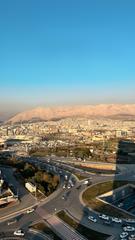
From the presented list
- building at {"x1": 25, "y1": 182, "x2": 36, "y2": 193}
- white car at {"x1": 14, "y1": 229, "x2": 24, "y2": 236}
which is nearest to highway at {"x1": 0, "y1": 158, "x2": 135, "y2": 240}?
building at {"x1": 25, "y1": 182, "x2": 36, "y2": 193}

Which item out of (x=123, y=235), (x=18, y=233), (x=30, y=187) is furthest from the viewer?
(x=30, y=187)

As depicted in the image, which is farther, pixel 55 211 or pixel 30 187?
pixel 30 187

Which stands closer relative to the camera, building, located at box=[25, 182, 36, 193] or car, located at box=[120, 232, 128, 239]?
car, located at box=[120, 232, 128, 239]

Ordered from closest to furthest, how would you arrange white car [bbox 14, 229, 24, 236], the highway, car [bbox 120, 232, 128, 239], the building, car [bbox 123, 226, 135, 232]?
car [bbox 120, 232, 128, 239], white car [bbox 14, 229, 24, 236], car [bbox 123, 226, 135, 232], the highway, the building

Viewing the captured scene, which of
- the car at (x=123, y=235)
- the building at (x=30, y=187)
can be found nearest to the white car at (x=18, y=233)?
the car at (x=123, y=235)

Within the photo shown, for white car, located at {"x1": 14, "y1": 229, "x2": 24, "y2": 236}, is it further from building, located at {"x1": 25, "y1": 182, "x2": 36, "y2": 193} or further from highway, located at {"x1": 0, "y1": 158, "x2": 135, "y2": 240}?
building, located at {"x1": 25, "y1": 182, "x2": 36, "y2": 193}

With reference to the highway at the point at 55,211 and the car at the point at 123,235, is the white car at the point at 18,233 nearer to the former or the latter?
the highway at the point at 55,211

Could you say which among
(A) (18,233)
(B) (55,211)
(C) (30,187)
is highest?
(C) (30,187)

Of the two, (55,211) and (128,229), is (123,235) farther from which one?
(55,211)

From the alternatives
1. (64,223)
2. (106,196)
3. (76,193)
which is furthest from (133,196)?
(64,223)

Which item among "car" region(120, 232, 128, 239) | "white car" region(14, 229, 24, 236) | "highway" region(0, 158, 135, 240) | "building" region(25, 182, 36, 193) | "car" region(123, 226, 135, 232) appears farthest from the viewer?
"building" region(25, 182, 36, 193)

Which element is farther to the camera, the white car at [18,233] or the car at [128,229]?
the car at [128,229]

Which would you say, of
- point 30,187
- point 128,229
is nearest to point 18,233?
point 128,229
